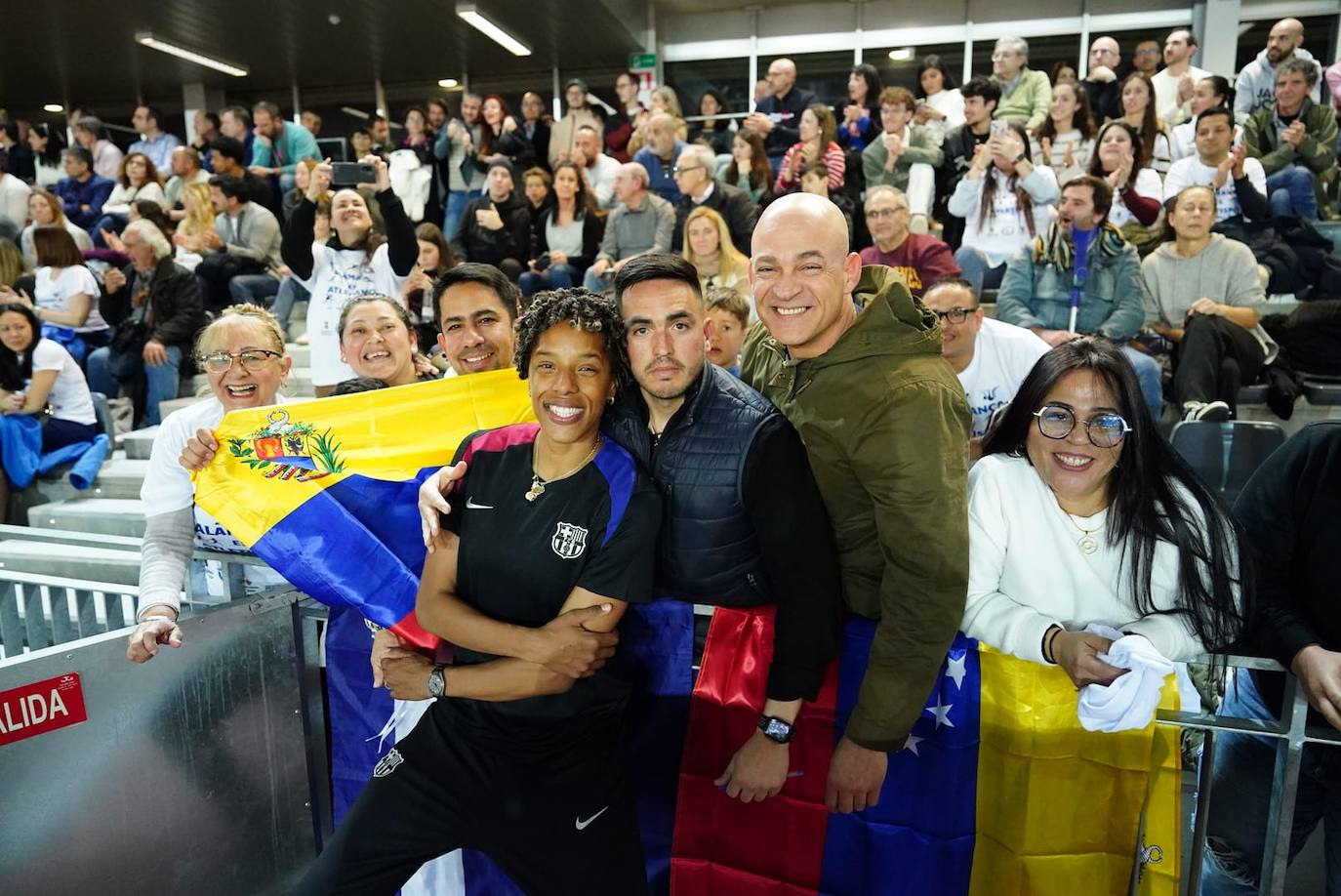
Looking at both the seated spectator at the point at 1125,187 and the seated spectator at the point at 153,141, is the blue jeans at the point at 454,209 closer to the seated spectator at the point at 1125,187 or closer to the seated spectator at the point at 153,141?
the seated spectator at the point at 153,141

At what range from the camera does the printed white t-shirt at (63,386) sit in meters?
6.29

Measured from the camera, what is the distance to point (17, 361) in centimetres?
630

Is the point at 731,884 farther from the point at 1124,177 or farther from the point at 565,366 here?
the point at 1124,177

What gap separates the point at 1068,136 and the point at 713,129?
6548 mm

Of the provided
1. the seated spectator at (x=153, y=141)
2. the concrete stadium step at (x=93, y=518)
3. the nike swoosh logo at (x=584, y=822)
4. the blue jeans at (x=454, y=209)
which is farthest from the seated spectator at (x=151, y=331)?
the nike swoosh logo at (x=584, y=822)

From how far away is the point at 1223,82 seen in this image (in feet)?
25.6

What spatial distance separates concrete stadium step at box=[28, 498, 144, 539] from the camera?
19.6 feet

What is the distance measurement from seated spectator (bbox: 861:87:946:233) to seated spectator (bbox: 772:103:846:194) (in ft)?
1.31

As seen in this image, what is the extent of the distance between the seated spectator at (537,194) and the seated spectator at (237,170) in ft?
10.2

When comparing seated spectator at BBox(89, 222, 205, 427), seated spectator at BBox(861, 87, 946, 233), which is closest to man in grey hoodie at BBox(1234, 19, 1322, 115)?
seated spectator at BBox(861, 87, 946, 233)

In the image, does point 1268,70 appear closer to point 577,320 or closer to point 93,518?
point 577,320

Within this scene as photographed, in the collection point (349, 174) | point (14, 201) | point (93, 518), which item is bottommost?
point (93, 518)

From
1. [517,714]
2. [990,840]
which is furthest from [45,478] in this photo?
[990,840]

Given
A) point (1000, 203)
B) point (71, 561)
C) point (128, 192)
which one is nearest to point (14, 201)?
point (128, 192)
